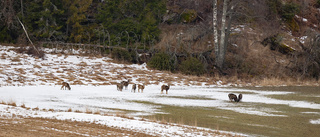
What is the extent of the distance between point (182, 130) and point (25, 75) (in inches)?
646

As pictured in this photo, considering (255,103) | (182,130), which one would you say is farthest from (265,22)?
(182,130)

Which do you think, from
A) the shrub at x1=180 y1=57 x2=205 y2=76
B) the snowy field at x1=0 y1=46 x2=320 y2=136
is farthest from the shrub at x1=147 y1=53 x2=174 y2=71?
the shrub at x1=180 y1=57 x2=205 y2=76

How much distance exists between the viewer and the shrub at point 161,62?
111 feet

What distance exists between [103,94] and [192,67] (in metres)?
13.7

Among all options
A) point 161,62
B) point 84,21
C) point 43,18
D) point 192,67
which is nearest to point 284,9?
point 192,67

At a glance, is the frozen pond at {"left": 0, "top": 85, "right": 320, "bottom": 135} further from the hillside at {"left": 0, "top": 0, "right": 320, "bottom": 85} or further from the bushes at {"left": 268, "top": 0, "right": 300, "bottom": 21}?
the bushes at {"left": 268, "top": 0, "right": 300, "bottom": 21}

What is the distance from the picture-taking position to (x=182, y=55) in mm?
36469

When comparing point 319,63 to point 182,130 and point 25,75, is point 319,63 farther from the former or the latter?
point 182,130

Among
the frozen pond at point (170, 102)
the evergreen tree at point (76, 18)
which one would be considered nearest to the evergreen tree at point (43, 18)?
the evergreen tree at point (76, 18)

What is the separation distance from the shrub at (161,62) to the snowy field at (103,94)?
86cm

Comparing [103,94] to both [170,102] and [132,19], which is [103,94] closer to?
[170,102]

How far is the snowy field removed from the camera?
43.0ft

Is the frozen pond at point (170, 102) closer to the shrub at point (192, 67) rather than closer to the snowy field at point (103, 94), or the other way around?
the snowy field at point (103, 94)

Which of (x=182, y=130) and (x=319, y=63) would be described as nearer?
(x=182, y=130)
